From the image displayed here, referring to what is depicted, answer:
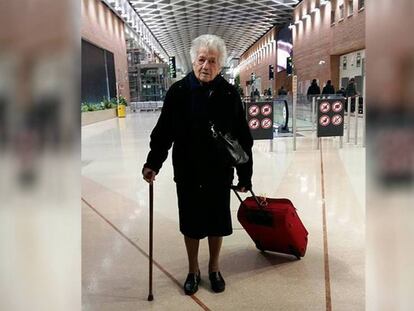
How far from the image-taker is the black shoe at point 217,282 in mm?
2477

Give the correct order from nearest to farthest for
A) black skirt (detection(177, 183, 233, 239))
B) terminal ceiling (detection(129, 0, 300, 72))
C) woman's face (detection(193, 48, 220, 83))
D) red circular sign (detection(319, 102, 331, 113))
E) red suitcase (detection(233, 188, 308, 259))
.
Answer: woman's face (detection(193, 48, 220, 83)) → black skirt (detection(177, 183, 233, 239)) → red suitcase (detection(233, 188, 308, 259)) → red circular sign (detection(319, 102, 331, 113)) → terminal ceiling (detection(129, 0, 300, 72))

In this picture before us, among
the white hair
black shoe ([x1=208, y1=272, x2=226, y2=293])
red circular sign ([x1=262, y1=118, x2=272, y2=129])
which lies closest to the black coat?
the white hair

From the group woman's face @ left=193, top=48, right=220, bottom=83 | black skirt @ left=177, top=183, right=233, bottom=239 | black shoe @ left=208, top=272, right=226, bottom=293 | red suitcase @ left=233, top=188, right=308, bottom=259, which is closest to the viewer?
woman's face @ left=193, top=48, right=220, bottom=83

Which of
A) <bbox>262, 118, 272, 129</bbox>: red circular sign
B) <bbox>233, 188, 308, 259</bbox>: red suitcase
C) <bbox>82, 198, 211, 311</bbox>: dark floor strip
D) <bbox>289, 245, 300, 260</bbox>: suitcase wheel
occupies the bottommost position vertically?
<bbox>82, 198, 211, 311</bbox>: dark floor strip

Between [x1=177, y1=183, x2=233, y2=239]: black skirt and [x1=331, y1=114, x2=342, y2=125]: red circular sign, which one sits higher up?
[x1=331, y1=114, x2=342, y2=125]: red circular sign

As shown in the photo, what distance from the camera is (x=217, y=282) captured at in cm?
251

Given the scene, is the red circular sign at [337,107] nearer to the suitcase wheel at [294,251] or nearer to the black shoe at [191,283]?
the suitcase wheel at [294,251]

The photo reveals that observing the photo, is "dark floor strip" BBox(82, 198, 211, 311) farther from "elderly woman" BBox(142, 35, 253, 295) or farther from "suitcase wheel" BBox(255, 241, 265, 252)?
"suitcase wheel" BBox(255, 241, 265, 252)

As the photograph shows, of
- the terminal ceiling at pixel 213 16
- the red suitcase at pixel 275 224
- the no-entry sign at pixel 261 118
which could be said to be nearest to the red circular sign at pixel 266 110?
the no-entry sign at pixel 261 118

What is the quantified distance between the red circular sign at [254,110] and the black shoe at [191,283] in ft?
18.5

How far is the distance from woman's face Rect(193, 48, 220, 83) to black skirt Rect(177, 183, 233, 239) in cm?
62

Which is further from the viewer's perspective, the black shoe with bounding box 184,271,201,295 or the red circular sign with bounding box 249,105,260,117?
the red circular sign with bounding box 249,105,260,117

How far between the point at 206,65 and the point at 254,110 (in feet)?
18.8

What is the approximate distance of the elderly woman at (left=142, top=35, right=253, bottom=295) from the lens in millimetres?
2311
